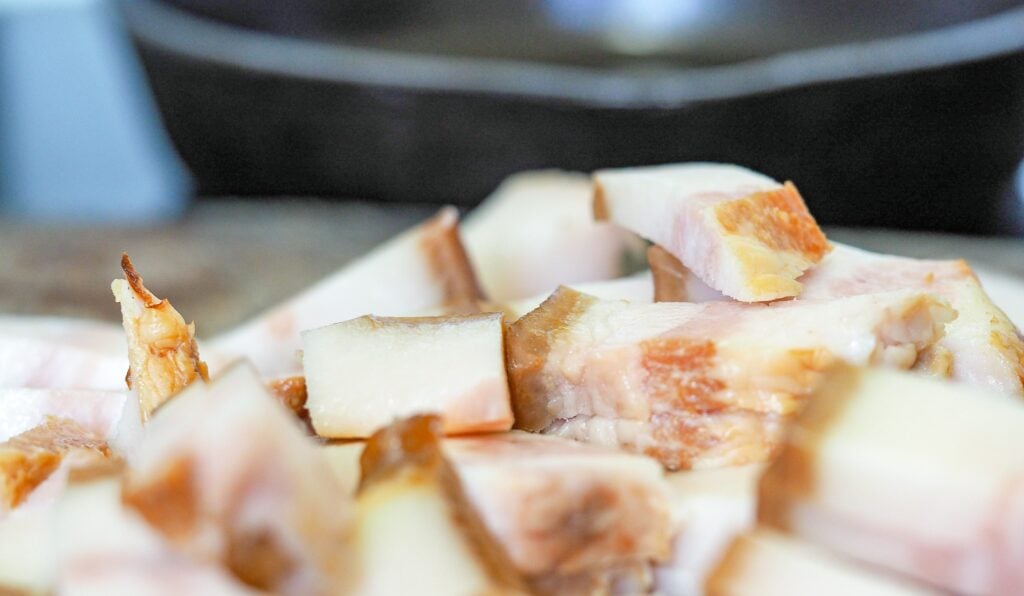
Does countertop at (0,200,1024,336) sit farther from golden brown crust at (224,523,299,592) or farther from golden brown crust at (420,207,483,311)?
golden brown crust at (224,523,299,592)

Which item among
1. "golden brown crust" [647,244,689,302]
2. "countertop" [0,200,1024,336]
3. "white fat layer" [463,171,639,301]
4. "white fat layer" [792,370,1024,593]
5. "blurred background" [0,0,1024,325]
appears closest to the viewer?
"white fat layer" [792,370,1024,593]

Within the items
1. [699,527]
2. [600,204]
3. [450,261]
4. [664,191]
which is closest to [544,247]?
[450,261]

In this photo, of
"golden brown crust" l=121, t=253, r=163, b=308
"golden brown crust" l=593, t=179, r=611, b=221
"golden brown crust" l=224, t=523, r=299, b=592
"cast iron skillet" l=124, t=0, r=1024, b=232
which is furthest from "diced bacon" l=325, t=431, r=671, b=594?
"cast iron skillet" l=124, t=0, r=1024, b=232

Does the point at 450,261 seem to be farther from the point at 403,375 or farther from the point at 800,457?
the point at 800,457

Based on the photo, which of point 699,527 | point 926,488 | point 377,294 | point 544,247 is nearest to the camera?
point 926,488

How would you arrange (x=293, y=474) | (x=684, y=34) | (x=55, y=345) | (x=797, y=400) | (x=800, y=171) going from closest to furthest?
1. (x=293, y=474)
2. (x=797, y=400)
3. (x=55, y=345)
4. (x=800, y=171)
5. (x=684, y=34)

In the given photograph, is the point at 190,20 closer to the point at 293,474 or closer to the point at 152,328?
the point at 152,328

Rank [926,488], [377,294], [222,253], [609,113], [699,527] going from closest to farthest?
[926,488]
[699,527]
[377,294]
[222,253]
[609,113]

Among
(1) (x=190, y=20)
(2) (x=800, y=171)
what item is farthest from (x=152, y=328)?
(1) (x=190, y=20)
